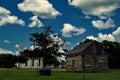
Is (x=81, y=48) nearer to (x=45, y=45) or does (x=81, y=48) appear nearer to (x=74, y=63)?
(x=74, y=63)

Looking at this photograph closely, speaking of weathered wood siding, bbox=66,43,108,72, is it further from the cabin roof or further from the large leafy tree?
the large leafy tree

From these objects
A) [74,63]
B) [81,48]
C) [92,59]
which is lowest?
[74,63]

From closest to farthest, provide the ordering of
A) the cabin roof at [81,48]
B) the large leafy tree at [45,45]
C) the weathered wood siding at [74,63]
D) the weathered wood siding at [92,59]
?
the cabin roof at [81,48], the weathered wood siding at [92,59], the weathered wood siding at [74,63], the large leafy tree at [45,45]

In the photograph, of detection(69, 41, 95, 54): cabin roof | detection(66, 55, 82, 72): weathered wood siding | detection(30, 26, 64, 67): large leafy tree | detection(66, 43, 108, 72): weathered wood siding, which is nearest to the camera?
detection(69, 41, 95, 54): cabin roof

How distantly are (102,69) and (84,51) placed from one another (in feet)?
20.0

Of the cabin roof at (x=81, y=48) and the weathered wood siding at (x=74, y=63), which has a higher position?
the cabin roof at (x=81, y=48)

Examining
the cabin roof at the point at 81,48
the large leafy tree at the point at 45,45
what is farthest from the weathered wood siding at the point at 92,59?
the large leafy tree at the point at 45,45

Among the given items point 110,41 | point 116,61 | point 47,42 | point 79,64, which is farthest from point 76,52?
point 110,41

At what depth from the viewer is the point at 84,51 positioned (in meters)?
68.3

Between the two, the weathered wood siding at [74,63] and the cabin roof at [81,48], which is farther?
the weathered wood siding at [74,63]

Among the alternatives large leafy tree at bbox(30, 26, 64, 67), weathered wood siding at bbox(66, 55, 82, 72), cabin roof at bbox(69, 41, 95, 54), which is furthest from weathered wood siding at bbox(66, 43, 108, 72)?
large leafy tree at bbox(30, 26, 64, 67)

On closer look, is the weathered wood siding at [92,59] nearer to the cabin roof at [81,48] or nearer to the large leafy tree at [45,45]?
the cabin roof at [81,48]

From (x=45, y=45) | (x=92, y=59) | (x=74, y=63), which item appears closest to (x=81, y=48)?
(x=92, y=59)

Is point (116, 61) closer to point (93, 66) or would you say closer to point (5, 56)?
point (93, 66)
